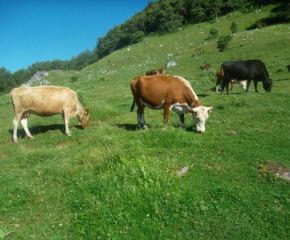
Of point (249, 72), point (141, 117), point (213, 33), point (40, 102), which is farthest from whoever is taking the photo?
point (213, 33)

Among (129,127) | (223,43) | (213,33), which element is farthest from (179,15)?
(129,127)

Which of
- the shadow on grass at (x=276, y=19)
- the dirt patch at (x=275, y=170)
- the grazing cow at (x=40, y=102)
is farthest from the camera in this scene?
the shadow on grass at (x=276, y=19)

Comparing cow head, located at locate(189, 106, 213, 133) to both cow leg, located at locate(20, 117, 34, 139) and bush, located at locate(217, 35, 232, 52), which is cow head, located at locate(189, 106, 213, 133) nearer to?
cow leg, located at locate(20, 117, 34, 139)

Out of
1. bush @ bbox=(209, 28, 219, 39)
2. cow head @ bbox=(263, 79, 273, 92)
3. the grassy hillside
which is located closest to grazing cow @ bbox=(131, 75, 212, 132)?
the grassy hillside

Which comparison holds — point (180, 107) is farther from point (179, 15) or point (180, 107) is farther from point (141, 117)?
point (179, 15)

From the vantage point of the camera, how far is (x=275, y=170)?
612cm

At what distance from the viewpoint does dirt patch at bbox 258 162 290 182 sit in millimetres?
5898

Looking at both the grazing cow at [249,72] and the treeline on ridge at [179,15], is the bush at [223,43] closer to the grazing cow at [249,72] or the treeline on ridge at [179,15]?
the treeline on ridge at [179,15]

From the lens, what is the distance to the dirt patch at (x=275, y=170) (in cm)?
590

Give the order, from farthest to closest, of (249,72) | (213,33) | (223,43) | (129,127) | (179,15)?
1. (179,15)
2. (213,33)
3. (223,43)
4. (249,72)
5. (129,127)

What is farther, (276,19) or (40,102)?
(276,19)

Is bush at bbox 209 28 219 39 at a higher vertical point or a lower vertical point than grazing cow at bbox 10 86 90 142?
higher

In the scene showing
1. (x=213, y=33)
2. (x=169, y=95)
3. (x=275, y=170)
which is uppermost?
(x=213, y=33)

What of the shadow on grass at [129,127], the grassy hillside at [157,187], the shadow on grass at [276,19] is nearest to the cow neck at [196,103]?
the grassy hillside at [157,187]
